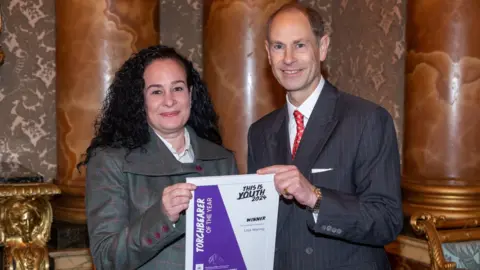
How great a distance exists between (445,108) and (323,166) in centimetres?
198

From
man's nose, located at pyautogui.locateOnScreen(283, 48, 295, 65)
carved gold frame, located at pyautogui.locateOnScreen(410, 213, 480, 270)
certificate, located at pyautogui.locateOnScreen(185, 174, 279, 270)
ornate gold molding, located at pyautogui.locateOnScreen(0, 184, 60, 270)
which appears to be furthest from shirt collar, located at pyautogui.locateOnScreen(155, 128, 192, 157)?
ornate gold molding, located at pyautogui.locateOnScreen(0, 184, 60, 270)

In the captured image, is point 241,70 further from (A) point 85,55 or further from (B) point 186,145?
(B) point 186,145

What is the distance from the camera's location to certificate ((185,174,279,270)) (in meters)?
2.41

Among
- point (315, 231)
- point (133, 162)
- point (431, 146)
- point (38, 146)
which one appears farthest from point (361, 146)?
point (38, 146)

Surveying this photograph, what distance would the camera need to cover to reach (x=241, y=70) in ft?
15.6

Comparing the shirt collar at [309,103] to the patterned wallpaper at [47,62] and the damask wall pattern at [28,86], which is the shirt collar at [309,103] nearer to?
the patterned wallpaper at [47,62]

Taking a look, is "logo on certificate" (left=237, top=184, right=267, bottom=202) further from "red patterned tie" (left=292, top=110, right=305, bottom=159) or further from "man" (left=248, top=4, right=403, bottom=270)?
"red patterned tie" (left=292, top=110, right=305, bottom=159)

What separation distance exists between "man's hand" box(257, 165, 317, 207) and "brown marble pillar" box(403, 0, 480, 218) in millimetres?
2085

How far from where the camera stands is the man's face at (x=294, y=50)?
2678mm

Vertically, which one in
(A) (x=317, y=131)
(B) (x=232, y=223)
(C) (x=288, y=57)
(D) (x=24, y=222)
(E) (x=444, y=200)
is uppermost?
(C) (x=288, y=57)

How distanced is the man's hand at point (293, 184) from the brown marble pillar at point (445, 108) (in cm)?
208

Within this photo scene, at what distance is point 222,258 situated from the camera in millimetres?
2508

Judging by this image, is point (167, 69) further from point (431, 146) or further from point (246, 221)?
point (431, 146)

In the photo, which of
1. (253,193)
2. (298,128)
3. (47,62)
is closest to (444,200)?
(298,128)
